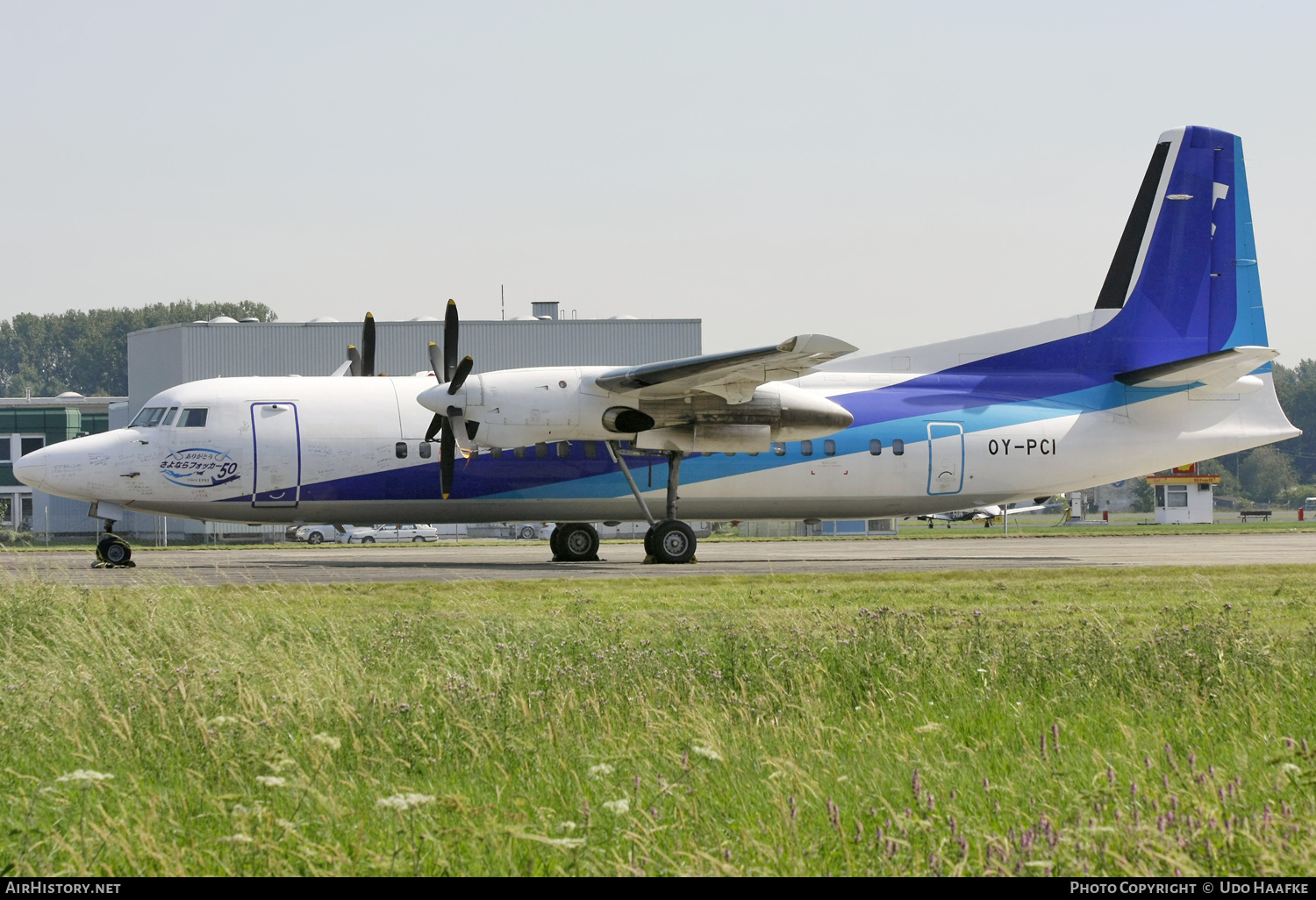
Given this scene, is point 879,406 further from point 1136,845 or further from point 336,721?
point 1136,845

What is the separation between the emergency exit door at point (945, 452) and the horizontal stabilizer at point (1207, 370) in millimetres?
4161

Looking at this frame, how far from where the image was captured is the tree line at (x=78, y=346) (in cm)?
14550

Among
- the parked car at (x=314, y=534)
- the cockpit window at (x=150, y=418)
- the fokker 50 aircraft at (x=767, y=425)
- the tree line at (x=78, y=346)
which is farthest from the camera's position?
the tree line at (x=78, y=346)

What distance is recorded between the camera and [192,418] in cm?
2289

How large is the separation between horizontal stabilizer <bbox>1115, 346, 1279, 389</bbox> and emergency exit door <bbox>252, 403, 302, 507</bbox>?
17542mm

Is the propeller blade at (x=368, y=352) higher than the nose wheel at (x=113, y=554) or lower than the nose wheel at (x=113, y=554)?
higher

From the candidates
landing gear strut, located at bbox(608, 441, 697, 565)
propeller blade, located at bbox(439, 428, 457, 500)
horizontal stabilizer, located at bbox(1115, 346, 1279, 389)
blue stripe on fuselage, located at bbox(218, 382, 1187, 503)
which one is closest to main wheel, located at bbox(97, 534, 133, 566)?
blue stripe on fuselage, located at bbox(218, 382, 1187, 503)

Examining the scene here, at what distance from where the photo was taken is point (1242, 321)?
27.4m

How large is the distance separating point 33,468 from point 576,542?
10.6 m

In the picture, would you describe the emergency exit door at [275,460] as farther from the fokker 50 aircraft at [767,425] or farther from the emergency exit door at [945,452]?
the emergency exit door at [945,452]

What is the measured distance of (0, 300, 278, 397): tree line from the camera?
477 feet

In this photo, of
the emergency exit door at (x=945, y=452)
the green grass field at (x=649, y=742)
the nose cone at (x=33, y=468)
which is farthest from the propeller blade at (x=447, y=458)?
the emergency exit door at (x=945, y=452)

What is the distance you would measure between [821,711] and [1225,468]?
174 metres

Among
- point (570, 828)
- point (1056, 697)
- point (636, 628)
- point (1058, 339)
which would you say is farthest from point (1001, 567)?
point (570, 828)
